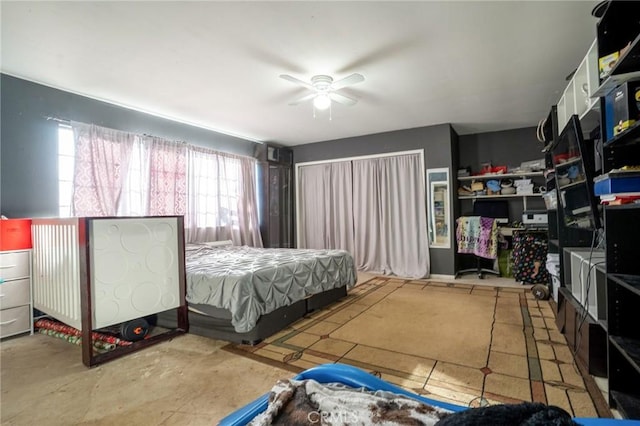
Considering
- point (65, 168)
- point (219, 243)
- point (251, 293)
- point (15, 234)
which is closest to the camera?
point (251, 293)

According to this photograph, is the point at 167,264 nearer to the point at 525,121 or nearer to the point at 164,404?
the point at 164,404

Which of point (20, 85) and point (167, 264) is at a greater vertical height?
point (20, 85)

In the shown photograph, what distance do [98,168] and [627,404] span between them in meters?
4.74

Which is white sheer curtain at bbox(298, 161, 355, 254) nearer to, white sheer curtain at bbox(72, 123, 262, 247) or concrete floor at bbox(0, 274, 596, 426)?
white sheer curtain at bbox(72, 123, 262, 247)

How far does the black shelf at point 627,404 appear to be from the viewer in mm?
1366

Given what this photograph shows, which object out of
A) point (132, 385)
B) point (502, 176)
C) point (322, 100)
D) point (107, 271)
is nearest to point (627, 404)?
point (132, 385)

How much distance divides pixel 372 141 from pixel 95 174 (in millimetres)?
4172

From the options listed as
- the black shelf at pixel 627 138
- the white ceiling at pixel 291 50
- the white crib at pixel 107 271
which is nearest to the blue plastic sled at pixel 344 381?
the black shelf at pixel 627 138

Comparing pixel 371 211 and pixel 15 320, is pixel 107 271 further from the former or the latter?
pixel 371 211

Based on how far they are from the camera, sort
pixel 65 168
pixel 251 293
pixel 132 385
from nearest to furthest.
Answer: pixel 132 385, pixel 251 293, pixel 65 168

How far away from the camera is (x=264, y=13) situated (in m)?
2.12

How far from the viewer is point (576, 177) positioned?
209 centimetres

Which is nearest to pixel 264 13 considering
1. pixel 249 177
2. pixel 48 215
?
pixel 48 215

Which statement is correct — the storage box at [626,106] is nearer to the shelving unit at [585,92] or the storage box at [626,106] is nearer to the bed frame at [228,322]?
the shelving unit at [585,92]
